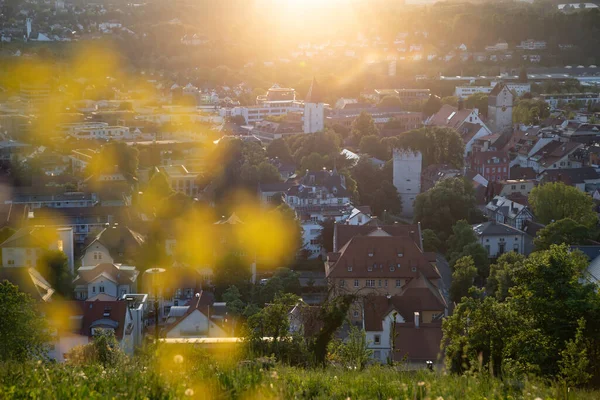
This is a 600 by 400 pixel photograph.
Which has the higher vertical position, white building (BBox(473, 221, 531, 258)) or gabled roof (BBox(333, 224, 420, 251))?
gabled roof (BBox(333, 224, 420, 251))

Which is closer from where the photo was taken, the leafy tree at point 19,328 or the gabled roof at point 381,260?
the leafy tree at point 19,328

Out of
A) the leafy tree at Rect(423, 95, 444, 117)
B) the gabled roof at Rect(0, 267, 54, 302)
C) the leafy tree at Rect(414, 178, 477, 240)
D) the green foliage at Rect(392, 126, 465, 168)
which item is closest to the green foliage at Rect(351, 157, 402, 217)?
the leafy tree at Rect(414, 178, 477, 240)

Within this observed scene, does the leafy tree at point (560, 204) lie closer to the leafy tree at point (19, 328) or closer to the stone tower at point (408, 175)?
the stone tower at point (408, 175)

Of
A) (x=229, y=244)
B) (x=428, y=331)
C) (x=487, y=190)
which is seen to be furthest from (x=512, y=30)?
(x=428, y=331)

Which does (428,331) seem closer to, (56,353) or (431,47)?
(56,353)

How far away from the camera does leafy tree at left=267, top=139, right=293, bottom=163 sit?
17281 mm

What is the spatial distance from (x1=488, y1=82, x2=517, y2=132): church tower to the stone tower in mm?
8048

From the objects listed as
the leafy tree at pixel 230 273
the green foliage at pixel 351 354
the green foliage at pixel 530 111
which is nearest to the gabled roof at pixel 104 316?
the leafy tree at pixel 230 273

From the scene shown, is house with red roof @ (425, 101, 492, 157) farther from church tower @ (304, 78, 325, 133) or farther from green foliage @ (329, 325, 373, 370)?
green foliage @ (329, 325, 373, 370)

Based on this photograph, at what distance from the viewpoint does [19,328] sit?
19.8 ft

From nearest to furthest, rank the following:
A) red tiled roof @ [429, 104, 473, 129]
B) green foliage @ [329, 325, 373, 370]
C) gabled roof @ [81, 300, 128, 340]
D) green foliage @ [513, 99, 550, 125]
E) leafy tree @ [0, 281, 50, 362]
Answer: green foliage @ [329, 325, 373, 370]
leafy tree @ [0, 281, 50, 362]
gabled roof @ [81, 300, 128, 340]
red tiled roof @ [429, 104, 473, 129]
green foliage @ [513, 99, 550, 125]

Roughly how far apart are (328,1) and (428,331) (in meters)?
45.6

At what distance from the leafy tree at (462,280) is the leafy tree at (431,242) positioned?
1652 mm

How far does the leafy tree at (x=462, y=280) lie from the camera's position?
922cm
